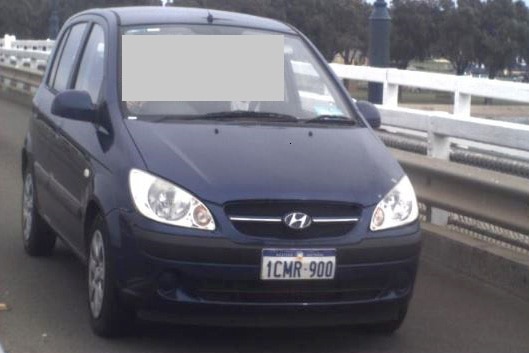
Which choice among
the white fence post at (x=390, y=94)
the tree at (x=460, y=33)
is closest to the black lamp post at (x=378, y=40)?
the tree at (x=460, y=33)

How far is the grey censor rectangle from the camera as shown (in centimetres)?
705

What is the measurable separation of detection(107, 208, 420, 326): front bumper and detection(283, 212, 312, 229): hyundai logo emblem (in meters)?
0.09

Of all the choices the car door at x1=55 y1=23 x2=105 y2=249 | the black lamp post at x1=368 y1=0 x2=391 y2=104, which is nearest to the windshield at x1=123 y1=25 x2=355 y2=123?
the car door at x1=55 y1=23 x2=105 y2=249

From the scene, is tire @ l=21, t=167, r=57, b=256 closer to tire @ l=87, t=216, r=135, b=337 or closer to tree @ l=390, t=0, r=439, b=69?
tire @ l=87, t=216, r=135, b=337

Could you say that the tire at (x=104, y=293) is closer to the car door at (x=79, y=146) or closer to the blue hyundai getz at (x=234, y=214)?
the blue hyundai getz at (x=234, y=214)

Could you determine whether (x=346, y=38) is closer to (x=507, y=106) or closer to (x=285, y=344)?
(x=507, y=106)

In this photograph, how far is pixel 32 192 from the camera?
28.2ft

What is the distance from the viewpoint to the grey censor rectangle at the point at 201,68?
7.05 metres

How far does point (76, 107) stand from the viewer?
6.89 metres

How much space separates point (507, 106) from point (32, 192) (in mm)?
6551

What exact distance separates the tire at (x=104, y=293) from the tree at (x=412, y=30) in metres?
8.33

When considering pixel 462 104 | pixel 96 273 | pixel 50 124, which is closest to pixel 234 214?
pixel 96 273

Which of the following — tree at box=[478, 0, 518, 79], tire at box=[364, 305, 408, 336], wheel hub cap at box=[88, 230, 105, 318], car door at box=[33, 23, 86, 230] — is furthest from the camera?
tree at box=[478, 0, 518, 79]

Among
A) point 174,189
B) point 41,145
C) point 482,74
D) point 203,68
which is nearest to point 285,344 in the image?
point 174,189
